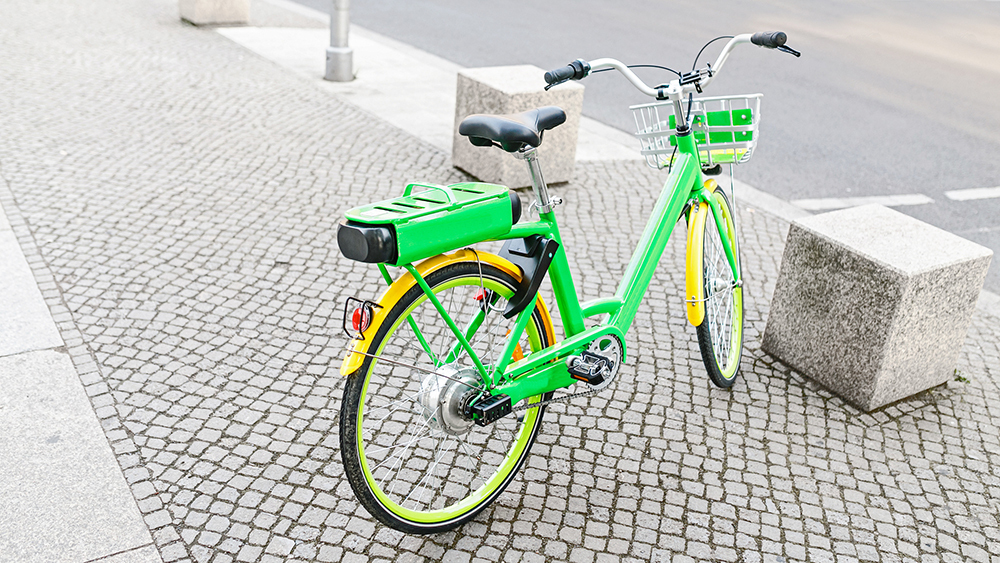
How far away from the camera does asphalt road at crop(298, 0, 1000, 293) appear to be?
25.5ft

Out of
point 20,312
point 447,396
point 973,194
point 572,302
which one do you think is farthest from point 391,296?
point 973,194

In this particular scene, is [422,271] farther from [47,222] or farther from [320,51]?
[320,51]

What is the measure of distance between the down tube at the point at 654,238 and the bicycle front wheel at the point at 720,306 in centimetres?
27

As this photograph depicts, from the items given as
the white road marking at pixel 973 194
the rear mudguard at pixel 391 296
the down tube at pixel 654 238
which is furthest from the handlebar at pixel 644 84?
the white road marking at pixel 973 194

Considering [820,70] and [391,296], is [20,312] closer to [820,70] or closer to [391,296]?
[391,296]

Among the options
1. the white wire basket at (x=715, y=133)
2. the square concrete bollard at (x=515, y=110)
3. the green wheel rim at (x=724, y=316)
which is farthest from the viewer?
the square concrete bollard at (x=515, y=110)

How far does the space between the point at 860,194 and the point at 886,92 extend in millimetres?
4164

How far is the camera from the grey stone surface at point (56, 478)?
10.0ft

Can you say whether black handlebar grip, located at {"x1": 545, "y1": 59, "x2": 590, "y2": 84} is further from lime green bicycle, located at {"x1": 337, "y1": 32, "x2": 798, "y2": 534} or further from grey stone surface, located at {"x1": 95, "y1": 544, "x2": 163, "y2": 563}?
grey stone surface, located at {"x1": 95, "y1": 544, "x2": 163, "y2": 563}

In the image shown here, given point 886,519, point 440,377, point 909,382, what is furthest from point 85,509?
point 909,382

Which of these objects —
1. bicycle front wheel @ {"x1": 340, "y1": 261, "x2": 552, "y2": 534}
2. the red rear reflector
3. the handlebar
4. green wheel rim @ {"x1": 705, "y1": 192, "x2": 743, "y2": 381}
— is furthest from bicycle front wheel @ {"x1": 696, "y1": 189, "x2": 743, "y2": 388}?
the red rear reflector

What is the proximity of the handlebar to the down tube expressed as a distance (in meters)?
0.34

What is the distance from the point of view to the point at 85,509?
3213 mm

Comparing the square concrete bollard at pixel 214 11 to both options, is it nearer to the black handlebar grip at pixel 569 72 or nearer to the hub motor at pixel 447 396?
the black handlebar grip at pixel 569 72
